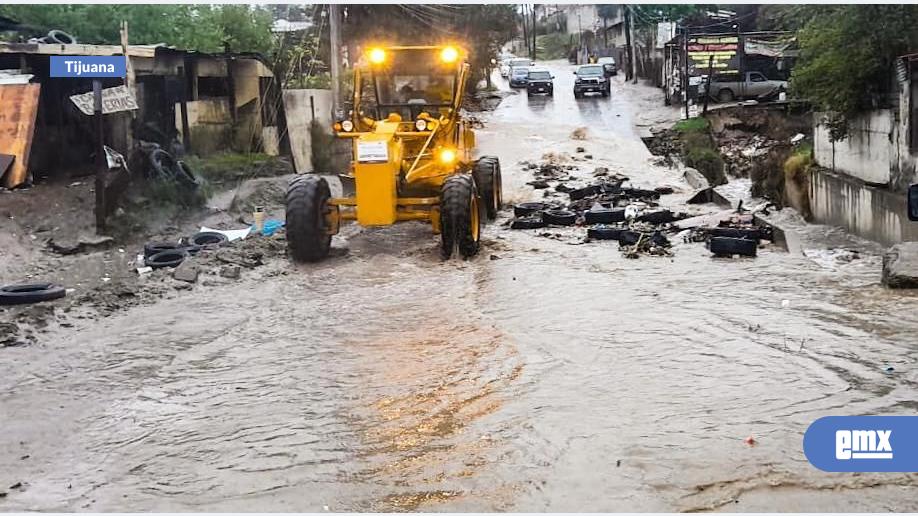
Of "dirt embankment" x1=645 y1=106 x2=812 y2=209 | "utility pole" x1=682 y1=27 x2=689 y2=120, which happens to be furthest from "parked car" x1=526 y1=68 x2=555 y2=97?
"dirt embankment" x1=645 y1=106 x2=812 y2=209

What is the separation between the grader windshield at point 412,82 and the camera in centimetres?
1385

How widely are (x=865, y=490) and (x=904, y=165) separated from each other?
7715 millimetres

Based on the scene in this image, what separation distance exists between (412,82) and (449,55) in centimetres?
71

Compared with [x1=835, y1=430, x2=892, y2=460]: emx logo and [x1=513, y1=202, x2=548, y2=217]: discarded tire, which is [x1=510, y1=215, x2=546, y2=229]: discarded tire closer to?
[x1=513, y1=202, x2=548, y2=217]: discarded tire

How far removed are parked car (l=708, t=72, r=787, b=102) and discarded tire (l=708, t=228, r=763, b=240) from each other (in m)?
21.1

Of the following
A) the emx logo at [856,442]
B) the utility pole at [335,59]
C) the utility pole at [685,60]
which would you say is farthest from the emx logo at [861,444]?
the utility pole at [685,60]

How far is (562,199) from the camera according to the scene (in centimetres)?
1881

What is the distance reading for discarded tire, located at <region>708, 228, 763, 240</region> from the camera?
13.1 metres

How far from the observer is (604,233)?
14.2m

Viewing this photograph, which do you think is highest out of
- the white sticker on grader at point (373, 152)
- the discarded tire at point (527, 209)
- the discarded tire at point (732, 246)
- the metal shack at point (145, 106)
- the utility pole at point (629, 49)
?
the utility pole at point (629, 49)

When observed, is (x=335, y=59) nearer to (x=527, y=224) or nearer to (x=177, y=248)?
(x=527, y=224)

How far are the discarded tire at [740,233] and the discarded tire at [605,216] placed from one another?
228 centimetres

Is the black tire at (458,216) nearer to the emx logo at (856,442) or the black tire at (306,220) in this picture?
the black tire at (306,220)

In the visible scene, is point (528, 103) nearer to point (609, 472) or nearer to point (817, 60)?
point (817, 60)
